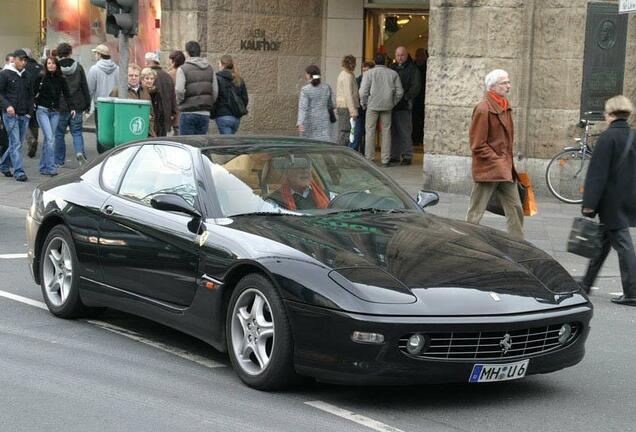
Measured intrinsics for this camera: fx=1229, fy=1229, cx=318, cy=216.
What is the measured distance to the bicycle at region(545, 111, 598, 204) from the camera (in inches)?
644

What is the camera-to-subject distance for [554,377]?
7203 millimetres

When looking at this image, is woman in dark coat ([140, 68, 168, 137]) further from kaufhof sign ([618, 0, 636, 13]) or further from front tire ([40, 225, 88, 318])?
front tire ([40, 225, 88, 318])

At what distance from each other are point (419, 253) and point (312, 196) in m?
1.07

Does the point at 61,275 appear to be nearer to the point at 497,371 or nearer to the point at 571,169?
the point at 497,371

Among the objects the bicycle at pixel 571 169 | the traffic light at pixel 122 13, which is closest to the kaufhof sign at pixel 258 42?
the traffic light at pixel 122 13

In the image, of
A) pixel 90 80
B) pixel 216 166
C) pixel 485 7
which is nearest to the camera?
pixel 216 166

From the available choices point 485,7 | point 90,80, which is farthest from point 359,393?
point 90,80

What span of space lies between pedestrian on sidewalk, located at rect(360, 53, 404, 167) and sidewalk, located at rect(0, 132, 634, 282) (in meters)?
0.54

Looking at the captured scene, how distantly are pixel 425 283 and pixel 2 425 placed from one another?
2.20 meters

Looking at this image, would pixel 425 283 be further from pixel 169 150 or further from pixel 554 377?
pixel 169 150

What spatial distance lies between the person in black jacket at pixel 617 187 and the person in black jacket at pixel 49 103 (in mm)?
10165

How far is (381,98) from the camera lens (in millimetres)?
19812

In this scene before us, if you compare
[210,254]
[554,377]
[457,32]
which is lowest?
[554,377]

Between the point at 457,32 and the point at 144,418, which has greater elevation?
the point at 457,32
